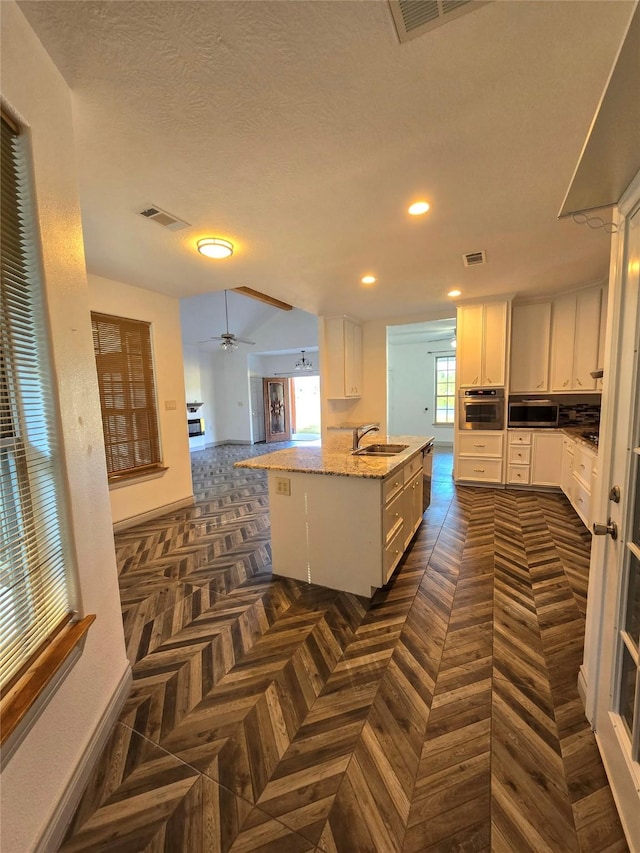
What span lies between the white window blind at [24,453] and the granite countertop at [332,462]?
127 cm

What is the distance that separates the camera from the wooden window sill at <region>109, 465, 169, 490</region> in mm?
3668

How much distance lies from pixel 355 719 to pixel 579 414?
4.97 meters

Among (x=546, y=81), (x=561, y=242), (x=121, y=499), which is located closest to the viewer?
(x=546, y=81)

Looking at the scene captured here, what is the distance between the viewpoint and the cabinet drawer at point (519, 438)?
4590 mm

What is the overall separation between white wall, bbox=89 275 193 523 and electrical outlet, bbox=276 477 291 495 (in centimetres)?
222

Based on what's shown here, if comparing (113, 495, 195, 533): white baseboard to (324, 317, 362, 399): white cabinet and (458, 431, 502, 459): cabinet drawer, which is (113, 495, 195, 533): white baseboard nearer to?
(324, 317, 362, 399): white cabinet

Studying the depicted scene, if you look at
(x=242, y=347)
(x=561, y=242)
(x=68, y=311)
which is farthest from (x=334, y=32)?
(x=242, y=347)

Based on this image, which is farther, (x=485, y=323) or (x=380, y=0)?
(x=485, y=323)

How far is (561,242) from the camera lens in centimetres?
289

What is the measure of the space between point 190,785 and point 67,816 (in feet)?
1.29

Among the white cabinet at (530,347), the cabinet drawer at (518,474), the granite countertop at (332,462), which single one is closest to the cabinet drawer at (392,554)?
the granite countertop at (332,462)

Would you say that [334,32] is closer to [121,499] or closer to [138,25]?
[138,25]

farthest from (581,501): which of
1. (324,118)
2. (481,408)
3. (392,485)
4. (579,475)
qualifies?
(324,118)

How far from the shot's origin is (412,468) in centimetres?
304
